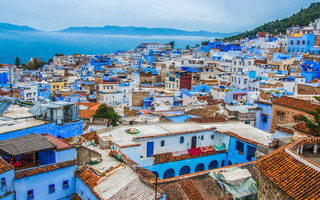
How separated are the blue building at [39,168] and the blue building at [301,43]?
63390 mm

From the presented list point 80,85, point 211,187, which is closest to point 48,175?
point 211,187

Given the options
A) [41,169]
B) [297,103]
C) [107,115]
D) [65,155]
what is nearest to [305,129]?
[297,103]

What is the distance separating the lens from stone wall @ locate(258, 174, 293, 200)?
23.8 feet

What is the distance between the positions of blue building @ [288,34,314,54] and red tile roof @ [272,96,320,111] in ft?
161

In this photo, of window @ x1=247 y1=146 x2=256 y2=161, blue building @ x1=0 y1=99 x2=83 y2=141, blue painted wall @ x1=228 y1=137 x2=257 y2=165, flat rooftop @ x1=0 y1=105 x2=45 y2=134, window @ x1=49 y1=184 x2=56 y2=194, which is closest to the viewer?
window @ x1=49 y1=184 x2=56 y2=194

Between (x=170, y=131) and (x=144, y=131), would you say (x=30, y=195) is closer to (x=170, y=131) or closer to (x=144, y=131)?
(x=144, y=131)

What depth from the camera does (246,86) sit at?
132 ft

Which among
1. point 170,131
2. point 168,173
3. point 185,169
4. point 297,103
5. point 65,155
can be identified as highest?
point 297,103

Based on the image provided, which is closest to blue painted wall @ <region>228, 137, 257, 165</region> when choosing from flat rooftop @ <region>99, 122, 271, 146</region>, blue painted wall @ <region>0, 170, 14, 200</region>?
flat rooftop @ <region>99, 122, 271, 146</region>

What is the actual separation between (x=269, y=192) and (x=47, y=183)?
8510 millimetres

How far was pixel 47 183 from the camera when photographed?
11297 millimetres

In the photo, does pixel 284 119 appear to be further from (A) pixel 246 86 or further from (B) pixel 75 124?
(A) pixel 246 86

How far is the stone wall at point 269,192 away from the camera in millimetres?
7262

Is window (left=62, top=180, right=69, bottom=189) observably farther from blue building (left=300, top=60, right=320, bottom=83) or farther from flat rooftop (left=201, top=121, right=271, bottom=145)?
blue building (left=300, top=60, right=320, bottom=83)
